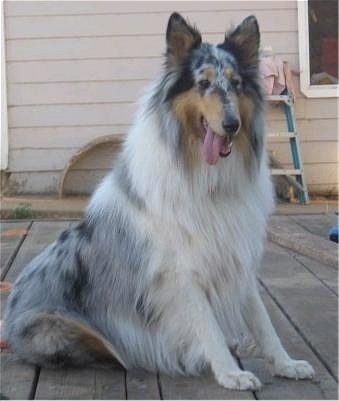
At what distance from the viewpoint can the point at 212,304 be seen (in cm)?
346

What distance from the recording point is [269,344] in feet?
11.5

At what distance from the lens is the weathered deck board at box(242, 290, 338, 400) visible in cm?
323

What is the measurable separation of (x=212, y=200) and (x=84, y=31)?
17.8 ft

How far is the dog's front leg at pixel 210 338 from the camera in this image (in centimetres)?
331

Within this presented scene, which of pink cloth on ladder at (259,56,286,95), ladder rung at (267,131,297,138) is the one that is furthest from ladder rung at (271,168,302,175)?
pink cloth on ladder at (259,56,286,95)

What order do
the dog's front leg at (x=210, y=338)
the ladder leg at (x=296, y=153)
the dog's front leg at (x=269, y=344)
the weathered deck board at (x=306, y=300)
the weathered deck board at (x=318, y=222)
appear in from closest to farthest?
the dog's front leg at (x=210, y=338) < the dog's front leg at (x=269, y=344) < the weathered deck board at (x=306, y=300) < the weathered deck board at (x=318, y=222) < the ladder leg at (x=296, y=153)

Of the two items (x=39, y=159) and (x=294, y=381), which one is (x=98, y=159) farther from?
(x=294, y=381)

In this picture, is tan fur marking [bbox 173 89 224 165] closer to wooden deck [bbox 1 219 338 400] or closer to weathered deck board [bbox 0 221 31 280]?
wooden deck [bbox 1 219 338 400]

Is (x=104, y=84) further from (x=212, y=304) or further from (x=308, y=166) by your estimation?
(x=212, y=304)

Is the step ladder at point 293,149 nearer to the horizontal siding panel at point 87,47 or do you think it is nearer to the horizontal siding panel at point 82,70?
the horizontal siding panel at point 87,47

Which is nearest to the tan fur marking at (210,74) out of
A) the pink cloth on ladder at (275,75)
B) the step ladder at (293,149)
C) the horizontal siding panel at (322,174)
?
the pink cloth on ladder at (275,75)

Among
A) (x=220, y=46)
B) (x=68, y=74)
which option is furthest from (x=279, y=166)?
(x=220, y=46)

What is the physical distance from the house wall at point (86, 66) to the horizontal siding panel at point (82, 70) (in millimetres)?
11

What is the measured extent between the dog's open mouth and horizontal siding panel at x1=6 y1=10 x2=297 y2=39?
17.5 ft
